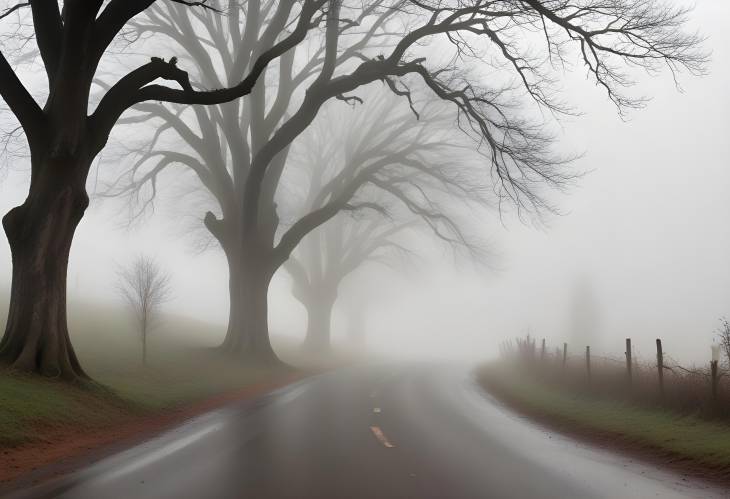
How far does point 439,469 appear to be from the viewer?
7414 millimetres

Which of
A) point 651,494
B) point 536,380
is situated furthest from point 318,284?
point 651,494

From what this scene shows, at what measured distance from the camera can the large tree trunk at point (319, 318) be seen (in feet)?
136

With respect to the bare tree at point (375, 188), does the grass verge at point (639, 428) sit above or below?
below

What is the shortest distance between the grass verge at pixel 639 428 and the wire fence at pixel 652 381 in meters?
0.28

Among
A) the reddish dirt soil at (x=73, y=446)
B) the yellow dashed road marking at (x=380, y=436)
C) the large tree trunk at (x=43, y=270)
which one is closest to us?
the reddish dirt soil at (x=73, y=446)

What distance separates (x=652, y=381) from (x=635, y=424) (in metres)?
2.94

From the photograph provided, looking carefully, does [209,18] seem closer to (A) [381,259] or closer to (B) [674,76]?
(B) [674,76]

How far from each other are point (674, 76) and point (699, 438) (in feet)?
33.9

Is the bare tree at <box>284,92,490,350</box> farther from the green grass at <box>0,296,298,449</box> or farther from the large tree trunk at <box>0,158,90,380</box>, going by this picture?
the large tree trunk at <box>0,158,90,380</box>

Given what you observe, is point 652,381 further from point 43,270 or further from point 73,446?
point 43,270

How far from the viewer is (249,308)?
25.5 m

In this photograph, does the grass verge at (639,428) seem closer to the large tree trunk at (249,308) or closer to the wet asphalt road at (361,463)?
the wet asphalt road at (361,463)

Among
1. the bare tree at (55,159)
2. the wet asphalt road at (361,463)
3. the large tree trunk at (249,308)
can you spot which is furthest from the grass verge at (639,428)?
the large tree trunk at (249,308)

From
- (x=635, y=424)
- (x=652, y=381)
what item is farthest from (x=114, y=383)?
(x=652, y=381)
